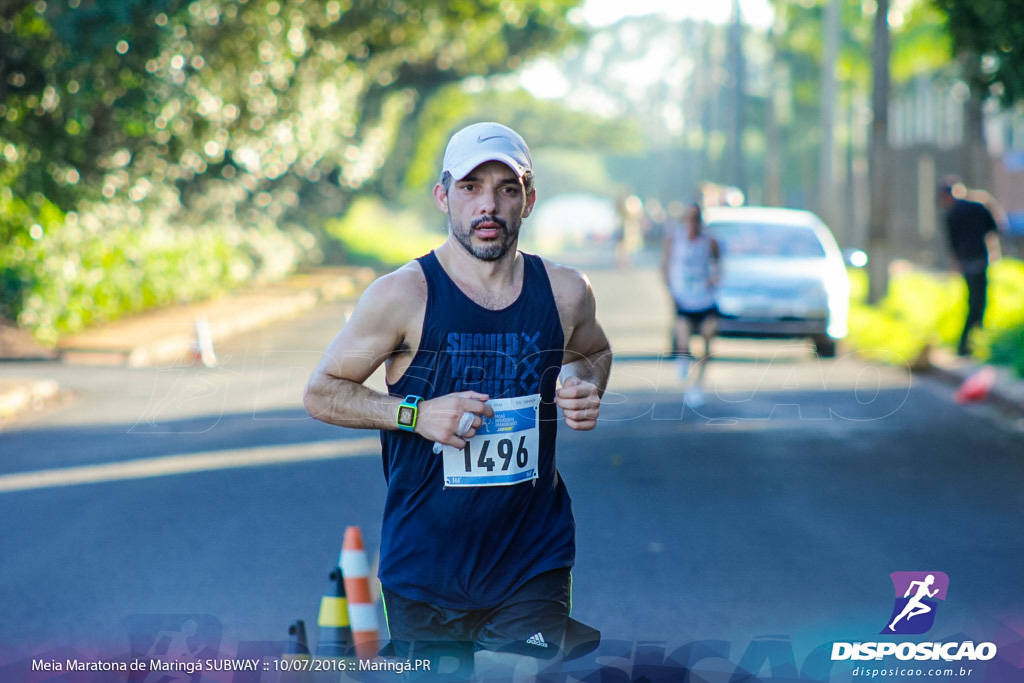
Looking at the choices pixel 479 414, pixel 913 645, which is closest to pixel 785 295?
pixel 913 645

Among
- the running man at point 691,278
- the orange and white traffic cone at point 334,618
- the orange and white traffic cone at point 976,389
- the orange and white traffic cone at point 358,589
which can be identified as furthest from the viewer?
the running man at point 691,278

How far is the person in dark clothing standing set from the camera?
17047 millimetres

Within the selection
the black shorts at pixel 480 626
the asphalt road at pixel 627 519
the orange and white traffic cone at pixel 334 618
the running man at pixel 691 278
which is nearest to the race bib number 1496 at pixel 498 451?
the black shorts at pixel 480 626

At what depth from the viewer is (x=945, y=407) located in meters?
13.5

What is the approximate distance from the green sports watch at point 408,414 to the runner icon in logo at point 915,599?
107 inches

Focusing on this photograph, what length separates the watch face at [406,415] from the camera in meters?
3.58

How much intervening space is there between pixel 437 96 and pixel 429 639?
43.4 metres

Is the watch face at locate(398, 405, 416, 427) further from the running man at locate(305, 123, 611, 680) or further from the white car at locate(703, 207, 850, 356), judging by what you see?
the white car at locate(703, 207, 850, 356)

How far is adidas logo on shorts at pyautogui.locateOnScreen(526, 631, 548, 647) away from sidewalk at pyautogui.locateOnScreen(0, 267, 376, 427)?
10018 mm

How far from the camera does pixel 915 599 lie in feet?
19.8

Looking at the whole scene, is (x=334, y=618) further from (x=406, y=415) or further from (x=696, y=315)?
(x=696, y=315)

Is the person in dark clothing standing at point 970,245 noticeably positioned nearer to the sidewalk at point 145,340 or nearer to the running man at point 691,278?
the running man at point 691,278

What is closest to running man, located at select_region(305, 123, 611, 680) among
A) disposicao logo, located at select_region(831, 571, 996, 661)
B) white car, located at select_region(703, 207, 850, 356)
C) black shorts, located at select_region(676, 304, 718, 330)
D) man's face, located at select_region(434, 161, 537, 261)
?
man's face, located at select_region(434, 161, 537, 261)

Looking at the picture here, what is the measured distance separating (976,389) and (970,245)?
3.87 meters
